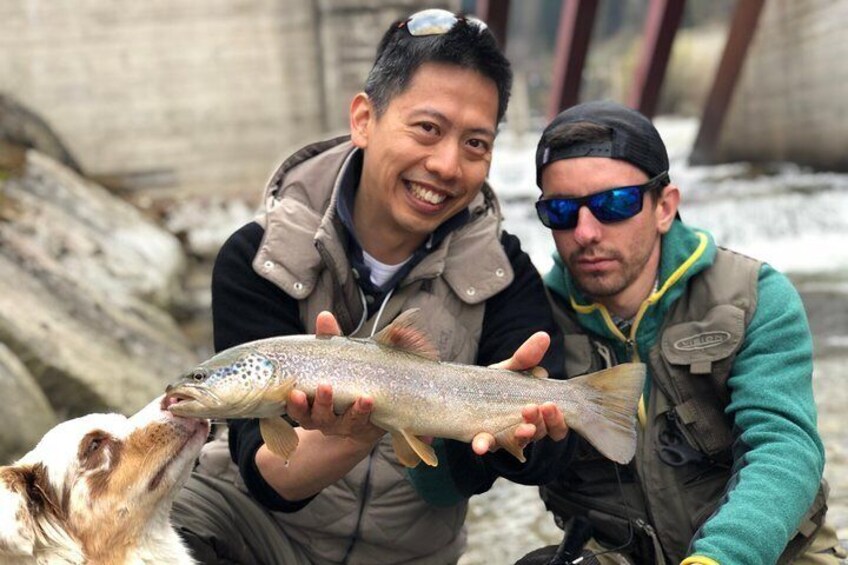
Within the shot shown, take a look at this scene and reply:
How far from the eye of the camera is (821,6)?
1544cm

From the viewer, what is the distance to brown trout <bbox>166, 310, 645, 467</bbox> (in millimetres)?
2439

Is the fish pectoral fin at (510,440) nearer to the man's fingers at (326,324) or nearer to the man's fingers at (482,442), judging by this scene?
the man's fingers at (482,442)

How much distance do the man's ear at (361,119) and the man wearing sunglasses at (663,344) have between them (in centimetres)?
58

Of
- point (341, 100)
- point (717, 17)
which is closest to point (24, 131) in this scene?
point (341, 100)

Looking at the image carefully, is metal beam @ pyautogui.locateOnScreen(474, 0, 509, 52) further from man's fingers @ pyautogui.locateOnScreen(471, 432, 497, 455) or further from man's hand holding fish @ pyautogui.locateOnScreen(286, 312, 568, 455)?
man's fingers @ pyautogui.locateOnScreen(471, 432, 497, 455)

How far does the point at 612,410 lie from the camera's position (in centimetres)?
278

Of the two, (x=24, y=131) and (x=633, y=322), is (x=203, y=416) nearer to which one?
(x=633, y=322)

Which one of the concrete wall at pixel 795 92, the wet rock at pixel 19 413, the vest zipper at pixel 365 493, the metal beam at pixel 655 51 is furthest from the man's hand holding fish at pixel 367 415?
the concrete wall at pixel 795 92

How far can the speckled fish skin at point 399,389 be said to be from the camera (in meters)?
2.43

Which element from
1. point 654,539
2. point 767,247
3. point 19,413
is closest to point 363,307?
point 654,539

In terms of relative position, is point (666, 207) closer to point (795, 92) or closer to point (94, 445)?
point (94, 445)

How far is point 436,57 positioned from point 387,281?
29.3 inches

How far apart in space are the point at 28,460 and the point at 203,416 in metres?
0.72

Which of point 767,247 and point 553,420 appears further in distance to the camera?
point 767,247
